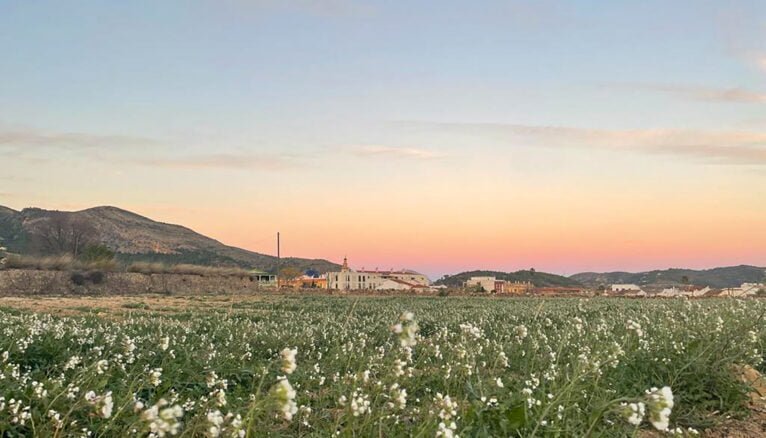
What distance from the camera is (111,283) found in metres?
40.7

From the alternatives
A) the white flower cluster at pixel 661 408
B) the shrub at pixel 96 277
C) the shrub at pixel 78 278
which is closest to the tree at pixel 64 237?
the shrub at pixel 96 277

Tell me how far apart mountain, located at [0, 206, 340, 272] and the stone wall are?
6071cm

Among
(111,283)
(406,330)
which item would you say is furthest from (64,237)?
(406,330)

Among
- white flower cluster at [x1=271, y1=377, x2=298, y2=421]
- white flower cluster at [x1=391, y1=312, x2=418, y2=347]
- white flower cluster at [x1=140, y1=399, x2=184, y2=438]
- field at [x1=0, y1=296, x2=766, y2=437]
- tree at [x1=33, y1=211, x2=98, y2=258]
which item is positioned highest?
tree at [x1=33, y1=211, x2=98, y2=258]

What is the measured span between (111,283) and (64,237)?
4492 centimetres

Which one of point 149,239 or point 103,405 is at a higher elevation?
point 149,239

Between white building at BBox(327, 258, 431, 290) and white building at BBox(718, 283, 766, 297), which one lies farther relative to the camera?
white building at BBox(327, 258, 431, 290)

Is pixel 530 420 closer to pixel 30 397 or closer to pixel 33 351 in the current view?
pixel 30 397

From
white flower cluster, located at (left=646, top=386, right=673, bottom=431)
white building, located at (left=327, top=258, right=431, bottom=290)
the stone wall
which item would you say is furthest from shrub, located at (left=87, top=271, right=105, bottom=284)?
white building, located at (left=327, top=258, right=431, bottom=290)

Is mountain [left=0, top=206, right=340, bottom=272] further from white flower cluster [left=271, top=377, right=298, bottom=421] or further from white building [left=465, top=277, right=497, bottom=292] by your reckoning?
white flower cluster [left=271, top=377, right=298, bottom=421]

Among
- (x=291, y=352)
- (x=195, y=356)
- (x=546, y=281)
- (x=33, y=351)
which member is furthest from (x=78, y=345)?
(x=546, y=281)

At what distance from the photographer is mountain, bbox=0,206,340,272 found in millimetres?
114062

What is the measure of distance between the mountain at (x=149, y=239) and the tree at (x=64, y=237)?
16.7m

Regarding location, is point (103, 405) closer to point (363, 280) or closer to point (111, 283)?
point (111, 283)
